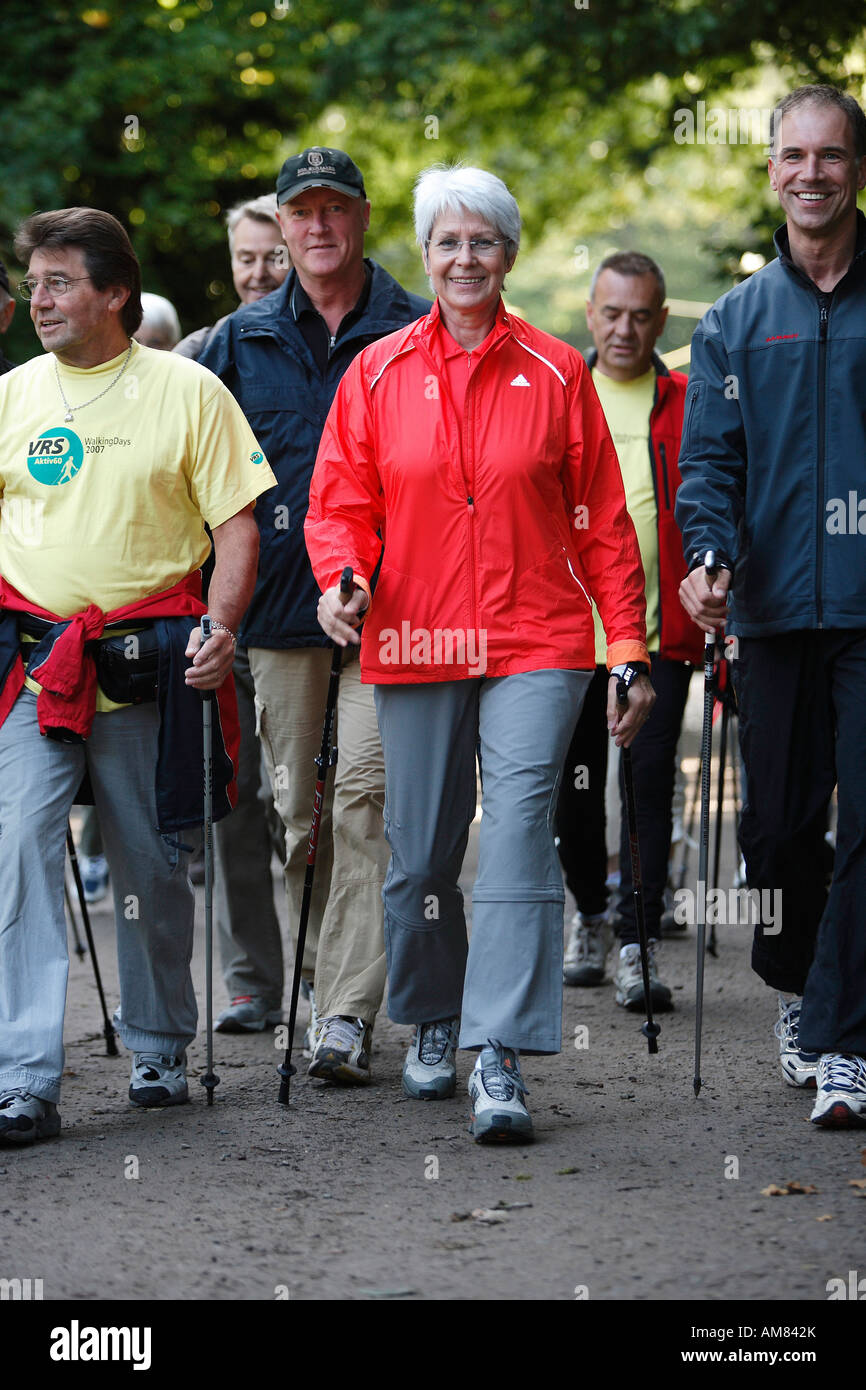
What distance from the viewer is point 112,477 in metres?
5.30

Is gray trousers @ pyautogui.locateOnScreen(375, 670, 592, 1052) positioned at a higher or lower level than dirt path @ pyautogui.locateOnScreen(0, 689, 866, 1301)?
higher

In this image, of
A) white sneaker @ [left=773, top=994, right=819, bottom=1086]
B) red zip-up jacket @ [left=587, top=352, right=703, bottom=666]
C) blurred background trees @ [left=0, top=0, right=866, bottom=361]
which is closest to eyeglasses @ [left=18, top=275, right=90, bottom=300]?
red zip-up jacket @ [left=587, top=352, right=703, bottom=666]

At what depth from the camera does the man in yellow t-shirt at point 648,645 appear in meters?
7.09

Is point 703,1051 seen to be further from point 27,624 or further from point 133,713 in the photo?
point 27,624

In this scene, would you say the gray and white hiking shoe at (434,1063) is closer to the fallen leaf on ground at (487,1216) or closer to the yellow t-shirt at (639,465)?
the fallen leaf on ground at (487,1216)

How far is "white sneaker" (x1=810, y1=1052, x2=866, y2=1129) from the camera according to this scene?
5016mm

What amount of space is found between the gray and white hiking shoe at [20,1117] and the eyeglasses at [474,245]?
2.58 m

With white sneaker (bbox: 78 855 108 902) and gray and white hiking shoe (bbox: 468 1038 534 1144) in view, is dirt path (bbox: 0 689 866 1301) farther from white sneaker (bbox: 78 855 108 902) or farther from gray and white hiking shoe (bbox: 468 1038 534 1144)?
white sneaker (bbox: 78 855 108 902)

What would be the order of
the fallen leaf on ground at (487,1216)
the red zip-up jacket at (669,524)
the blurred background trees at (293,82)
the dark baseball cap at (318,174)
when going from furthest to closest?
1. the blurred background trees at (293,82)
2. the red zip-up jacket at (669,524)
3. the dark baseball cap at (318,174)
4. the fallen leaf on ground at (487,1216)

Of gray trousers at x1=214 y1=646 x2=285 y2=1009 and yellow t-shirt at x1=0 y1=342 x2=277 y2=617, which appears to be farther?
gray trousers at x1=214 y1=646 x2=285 y2=1009

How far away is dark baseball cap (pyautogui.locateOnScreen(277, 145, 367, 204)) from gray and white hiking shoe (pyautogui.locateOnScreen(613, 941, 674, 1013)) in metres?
2.84

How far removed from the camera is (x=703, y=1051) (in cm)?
611

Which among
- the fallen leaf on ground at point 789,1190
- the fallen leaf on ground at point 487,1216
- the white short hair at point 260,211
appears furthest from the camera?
the white short hair at point 260,211

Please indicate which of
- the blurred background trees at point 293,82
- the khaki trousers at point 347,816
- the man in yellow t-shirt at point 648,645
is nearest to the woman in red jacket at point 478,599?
the khaki trousers at point 347,816
